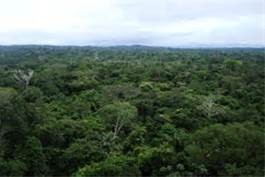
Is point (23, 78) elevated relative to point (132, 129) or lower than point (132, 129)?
elevated

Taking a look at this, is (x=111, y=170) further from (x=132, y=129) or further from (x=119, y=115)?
(x=119, y=115)

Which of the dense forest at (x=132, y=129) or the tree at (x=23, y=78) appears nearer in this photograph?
the dense forest at (x=132, y=129)

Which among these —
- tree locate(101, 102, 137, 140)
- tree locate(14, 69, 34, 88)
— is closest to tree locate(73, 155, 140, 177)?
tree locate(101, 102, 137, 140)

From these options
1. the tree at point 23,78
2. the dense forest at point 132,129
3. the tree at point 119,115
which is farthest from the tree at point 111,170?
the tree at point 23,78

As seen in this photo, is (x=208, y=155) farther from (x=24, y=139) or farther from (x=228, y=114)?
(x=228, y=114)

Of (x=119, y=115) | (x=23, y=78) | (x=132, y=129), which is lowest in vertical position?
(x=132, y=129)

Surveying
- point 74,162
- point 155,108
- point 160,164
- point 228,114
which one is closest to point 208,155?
point 160,164

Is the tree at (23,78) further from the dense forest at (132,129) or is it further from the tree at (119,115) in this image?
the tree at (119,115)

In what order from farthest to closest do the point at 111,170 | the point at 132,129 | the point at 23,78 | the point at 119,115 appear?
1. the point at 23,78
2. the point at 119,115
3. the point at 132,129
4. the point at 111,170

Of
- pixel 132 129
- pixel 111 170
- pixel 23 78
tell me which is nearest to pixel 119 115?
pixel 132 129
